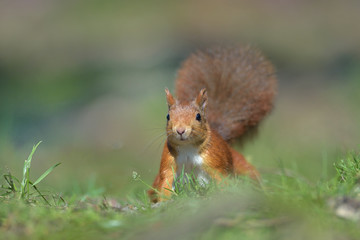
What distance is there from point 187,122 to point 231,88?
2.90ft

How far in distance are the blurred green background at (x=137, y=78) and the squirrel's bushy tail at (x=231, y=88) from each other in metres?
0.29

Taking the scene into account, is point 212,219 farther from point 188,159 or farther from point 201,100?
point 201,100

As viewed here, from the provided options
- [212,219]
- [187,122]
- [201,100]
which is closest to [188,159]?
[187,122]

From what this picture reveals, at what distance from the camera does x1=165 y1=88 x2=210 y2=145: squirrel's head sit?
8.89 ft

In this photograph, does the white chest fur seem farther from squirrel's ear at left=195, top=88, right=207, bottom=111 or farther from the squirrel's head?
squirrel's ear at left=195, top=88, right=207, bottom=111

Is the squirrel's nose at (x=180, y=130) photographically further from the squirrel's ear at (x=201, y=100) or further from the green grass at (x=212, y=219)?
the green grass at (x=212, y=219)

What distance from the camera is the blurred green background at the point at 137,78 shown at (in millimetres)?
5086

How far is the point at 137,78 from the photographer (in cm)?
905

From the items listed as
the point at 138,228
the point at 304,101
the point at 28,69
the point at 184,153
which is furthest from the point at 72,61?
the point at 138,228

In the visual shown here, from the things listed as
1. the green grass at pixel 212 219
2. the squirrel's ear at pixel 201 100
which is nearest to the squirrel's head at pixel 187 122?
the squirrel's ear at pixel 201 100

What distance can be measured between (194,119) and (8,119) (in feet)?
14.3

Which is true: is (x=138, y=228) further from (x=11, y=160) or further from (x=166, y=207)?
(x=11, y=160)

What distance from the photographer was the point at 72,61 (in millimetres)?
10117

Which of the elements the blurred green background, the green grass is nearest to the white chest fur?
the green grass
